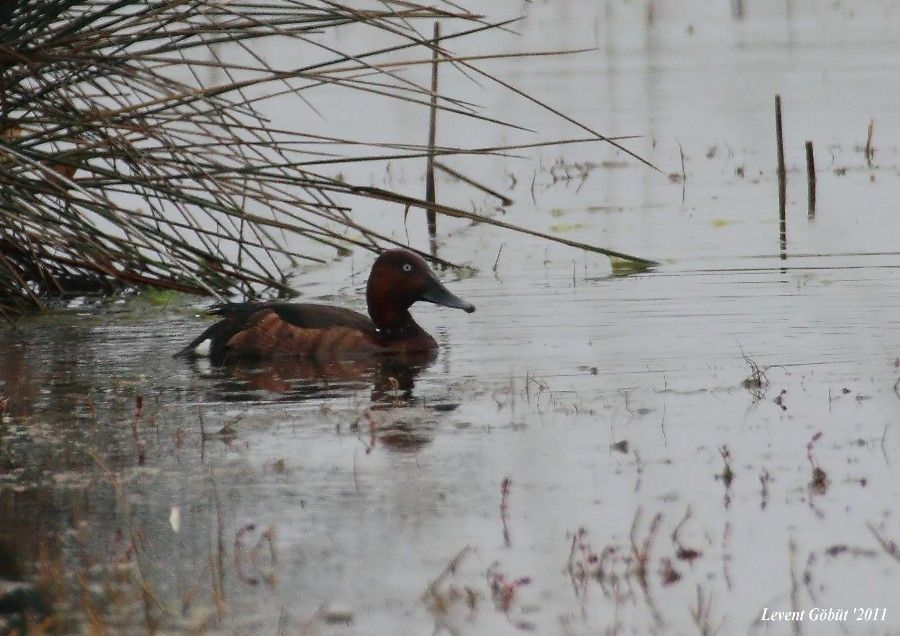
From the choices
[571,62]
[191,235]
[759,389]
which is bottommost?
[759,389]

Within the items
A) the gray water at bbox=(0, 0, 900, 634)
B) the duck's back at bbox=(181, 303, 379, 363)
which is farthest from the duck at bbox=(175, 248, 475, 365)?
the gray water at bbox=(0, 0, 900, 634)

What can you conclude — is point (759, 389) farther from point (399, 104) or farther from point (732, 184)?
A: point (399, 104)

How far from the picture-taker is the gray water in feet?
15.6

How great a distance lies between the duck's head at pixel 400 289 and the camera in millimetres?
9234

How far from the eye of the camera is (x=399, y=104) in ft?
71.3

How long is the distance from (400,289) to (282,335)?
0.74 metres

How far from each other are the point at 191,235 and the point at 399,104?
8749 mm

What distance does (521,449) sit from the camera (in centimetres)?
636

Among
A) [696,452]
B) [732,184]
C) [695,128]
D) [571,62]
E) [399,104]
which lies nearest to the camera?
[696,452]

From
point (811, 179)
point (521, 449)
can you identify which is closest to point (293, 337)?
point (521, 449)

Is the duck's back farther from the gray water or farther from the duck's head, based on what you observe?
the duck's head

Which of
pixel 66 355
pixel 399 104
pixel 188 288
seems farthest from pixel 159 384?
pixel 399 104

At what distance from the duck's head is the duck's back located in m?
0.38

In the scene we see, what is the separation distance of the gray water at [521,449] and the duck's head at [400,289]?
28 centimetres
